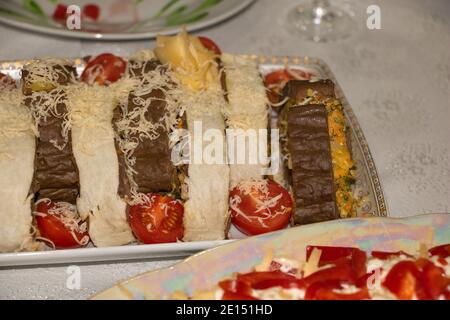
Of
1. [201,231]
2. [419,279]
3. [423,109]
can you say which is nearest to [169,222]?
[201,231]

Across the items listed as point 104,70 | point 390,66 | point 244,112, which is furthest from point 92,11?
point 390,66

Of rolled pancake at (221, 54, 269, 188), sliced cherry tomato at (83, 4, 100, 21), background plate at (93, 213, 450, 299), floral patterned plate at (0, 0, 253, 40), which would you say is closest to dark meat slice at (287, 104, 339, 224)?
rolled pancake at (221, 54, 269, 188)

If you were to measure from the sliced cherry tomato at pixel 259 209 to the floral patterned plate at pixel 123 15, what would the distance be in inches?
57.6

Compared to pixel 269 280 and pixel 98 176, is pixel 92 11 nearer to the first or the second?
pixel 98 176

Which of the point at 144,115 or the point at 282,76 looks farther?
the point at 282,76

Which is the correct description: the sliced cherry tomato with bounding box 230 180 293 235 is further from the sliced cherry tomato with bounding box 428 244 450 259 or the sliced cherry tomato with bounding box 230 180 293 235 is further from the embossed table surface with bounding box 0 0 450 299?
the sliced cherry tomato with bounding box 428 244 450 259

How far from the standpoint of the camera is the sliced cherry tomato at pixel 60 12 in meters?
4.18

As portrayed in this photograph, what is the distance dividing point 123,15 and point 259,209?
2.10 m

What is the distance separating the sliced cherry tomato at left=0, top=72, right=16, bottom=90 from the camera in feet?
10.4

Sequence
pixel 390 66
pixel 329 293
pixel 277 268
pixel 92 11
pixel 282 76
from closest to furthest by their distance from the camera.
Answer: pixel 329 293
pixel 277 268
pixel 282 76
pixel 390 66
pixel 92 11

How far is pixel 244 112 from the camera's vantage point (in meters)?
3.08

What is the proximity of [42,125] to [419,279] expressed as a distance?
184 cm

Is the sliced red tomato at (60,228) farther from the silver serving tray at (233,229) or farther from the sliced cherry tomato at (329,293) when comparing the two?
the sliced cherry tomato at (329,293)
